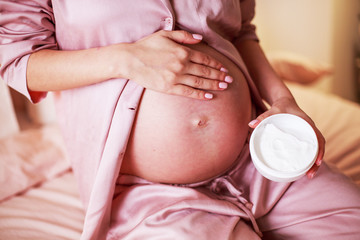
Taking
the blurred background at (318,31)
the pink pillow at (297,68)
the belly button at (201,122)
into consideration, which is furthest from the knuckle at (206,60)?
the blurred background at (318,31)

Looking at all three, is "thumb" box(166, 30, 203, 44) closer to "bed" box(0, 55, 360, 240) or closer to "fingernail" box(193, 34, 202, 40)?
"fingernail" box(193, 34, 202, 40)

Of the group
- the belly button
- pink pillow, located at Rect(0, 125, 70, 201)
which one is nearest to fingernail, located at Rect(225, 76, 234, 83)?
the belly button

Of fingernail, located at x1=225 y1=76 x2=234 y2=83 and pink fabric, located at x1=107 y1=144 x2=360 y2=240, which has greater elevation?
fingernail, located at x1=225 y1=76 x2=234 y2=83

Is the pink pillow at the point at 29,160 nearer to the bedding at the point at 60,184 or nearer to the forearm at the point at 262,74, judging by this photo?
the bedding at the point at 60,184

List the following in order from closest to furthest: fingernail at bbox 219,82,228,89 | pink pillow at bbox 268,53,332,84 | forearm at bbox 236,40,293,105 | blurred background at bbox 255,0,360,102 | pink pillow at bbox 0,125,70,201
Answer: fingernail at bbox 219,82,228,89, forearm at bbox 236,40,293,105, pink pillow at bbox 0,125,70,201, pink pillow at bbox 268,53,332,84, blurred background at bbox 255,0,360,102

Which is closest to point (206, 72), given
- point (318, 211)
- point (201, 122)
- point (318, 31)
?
point (201, 122)

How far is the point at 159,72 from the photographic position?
648mm

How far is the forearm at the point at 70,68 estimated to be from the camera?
66 cm

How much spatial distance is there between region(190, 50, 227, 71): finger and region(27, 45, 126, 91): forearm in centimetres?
16

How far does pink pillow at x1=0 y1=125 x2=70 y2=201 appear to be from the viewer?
1.03 metres

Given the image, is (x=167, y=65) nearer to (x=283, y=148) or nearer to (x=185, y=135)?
(x=185, y=135)

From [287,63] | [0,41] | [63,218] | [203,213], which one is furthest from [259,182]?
[287,63]

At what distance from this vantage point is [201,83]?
679mm

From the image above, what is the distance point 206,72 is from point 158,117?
144 millimetres
